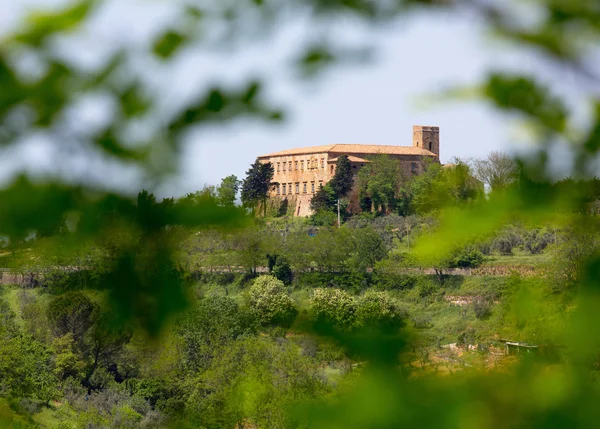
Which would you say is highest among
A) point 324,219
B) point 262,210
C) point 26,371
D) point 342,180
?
point 342,180

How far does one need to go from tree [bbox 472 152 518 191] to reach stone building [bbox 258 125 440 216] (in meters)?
31.7

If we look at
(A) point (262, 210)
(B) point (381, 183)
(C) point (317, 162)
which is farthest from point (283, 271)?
(A) point (262, 210)

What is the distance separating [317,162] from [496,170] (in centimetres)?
3425

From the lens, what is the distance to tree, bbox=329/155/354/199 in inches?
1246

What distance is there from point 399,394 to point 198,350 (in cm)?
1542

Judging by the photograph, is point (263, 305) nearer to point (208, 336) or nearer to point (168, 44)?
point (168, 44)

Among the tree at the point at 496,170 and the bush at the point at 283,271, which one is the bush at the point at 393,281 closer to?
the bush at the point at 283,271

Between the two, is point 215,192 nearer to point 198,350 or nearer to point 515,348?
point 515,348

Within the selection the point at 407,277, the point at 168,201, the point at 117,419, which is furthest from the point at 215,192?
the point at 407,277

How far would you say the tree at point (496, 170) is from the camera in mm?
776

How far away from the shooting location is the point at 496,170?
2.82 ft

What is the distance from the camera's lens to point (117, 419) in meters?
12.1

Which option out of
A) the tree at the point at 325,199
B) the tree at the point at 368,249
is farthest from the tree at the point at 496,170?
the tree at the point at 325,199

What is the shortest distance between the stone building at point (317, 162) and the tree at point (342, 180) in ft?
4.06
